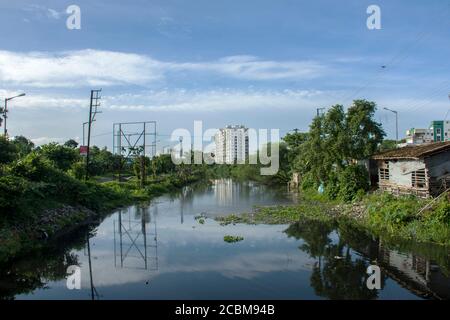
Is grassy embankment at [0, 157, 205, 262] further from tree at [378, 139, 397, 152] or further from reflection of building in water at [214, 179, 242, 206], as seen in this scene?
tree at [378, 139, 397, 152]

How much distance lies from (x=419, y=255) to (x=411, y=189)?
8983 millimetres

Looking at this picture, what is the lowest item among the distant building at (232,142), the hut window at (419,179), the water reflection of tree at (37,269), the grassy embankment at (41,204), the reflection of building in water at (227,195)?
the water reflection of tree at (37,269)

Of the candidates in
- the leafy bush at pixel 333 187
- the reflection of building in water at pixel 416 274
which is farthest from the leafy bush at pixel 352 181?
the reflection of building in water at pixel 416 274

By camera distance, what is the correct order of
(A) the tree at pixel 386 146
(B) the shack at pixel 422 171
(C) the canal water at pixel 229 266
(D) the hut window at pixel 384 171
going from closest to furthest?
1. (C) the canal water at pixel 229 266
2. (B) the shack at pixel 422 171
3. (D) the hut window at pixel 384 171
4. (A) the tree at pixel 386 146

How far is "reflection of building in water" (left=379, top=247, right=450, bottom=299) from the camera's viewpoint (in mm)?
12484

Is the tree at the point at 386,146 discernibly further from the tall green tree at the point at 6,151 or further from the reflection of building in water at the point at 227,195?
the tall green tree at the point at 6,151

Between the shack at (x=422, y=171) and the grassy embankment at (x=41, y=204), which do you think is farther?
the shack at (x=422, y=171)

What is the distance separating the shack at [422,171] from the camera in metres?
23.3

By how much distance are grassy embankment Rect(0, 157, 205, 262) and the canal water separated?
140cm

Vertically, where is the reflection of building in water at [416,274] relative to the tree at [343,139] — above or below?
below

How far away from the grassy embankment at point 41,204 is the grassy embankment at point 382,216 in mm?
9755

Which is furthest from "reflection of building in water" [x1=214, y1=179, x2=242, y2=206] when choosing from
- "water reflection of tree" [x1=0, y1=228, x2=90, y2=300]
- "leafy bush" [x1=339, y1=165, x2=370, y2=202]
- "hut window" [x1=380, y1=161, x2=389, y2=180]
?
"water reflection of tree" [x1=0, y1=228, x2=90, y2=300]
